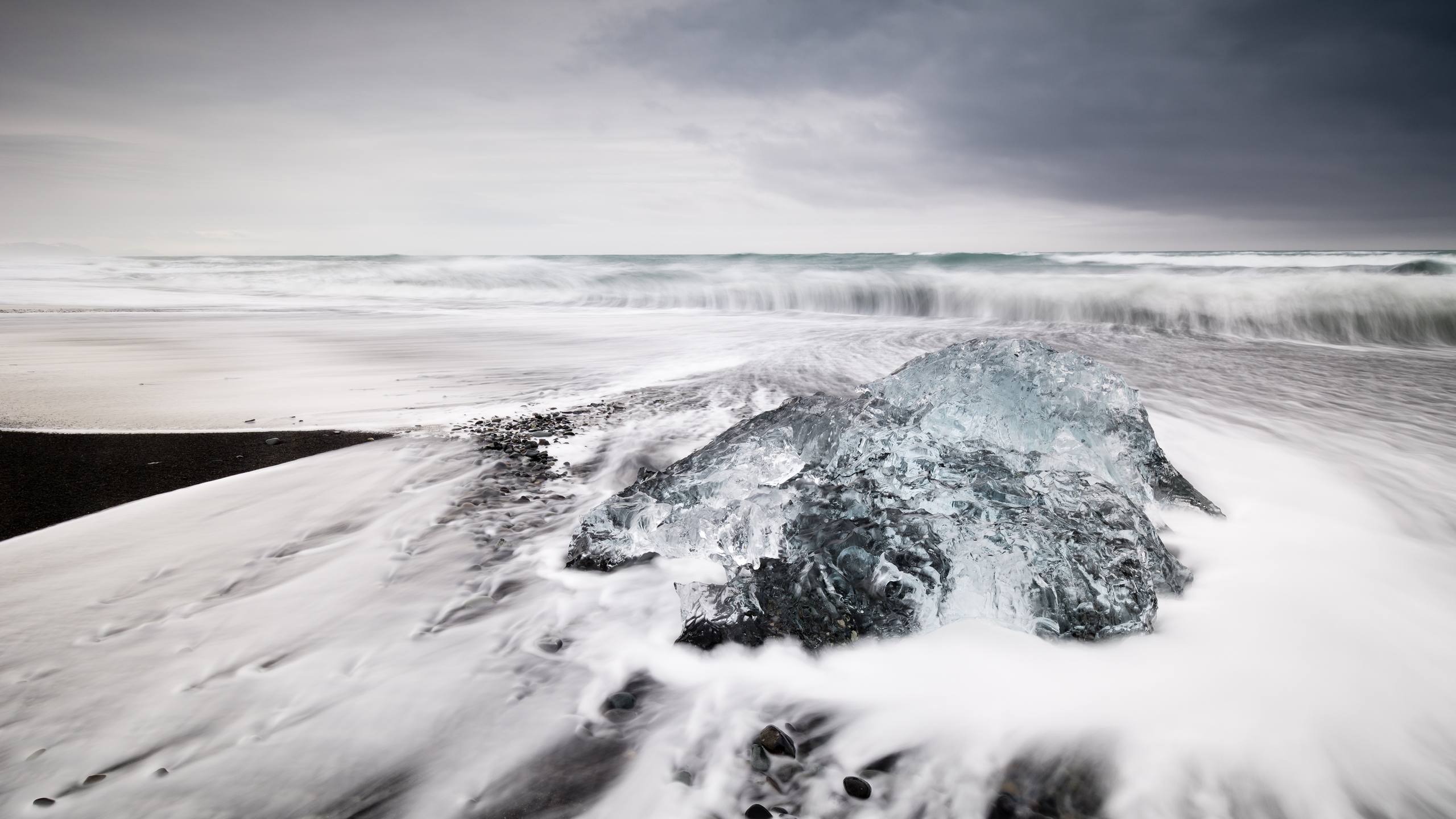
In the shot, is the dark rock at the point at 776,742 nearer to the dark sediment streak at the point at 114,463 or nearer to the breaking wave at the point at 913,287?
the dark sediment streak at the point at 114,463

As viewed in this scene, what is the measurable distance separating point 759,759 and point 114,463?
137 inches

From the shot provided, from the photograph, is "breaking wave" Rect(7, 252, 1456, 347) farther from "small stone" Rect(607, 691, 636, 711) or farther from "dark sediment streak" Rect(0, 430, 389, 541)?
"small stone" Rect(607, 691, 636, 711)

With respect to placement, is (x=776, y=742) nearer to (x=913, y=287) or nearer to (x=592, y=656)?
(x=592, y=656)

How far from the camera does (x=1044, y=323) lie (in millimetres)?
12055

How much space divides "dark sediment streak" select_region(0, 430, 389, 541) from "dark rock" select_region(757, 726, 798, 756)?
9.14ft

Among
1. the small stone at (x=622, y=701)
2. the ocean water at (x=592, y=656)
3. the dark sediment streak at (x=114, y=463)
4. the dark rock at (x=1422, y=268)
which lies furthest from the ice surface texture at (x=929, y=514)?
the dark rock at (x=1422, y=268)

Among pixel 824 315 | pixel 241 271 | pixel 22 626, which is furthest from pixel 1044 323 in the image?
pixel 241 271

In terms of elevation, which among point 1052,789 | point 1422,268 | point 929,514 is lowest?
point 1052,789

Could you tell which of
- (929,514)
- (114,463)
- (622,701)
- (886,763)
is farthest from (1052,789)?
(114,463)

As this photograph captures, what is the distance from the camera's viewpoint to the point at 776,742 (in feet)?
4.96

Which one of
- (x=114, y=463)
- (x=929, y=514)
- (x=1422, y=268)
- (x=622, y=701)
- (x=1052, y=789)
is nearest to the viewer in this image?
(x=1052, y=789)

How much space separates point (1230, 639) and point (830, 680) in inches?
47.8

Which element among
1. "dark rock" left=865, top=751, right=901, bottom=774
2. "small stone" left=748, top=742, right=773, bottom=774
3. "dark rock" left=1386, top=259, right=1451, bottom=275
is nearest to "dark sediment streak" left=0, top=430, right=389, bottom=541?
"small stone" left=748, top=742, right=773, bottom=774

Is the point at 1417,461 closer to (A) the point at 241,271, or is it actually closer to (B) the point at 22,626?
(B) the point at 22,626
